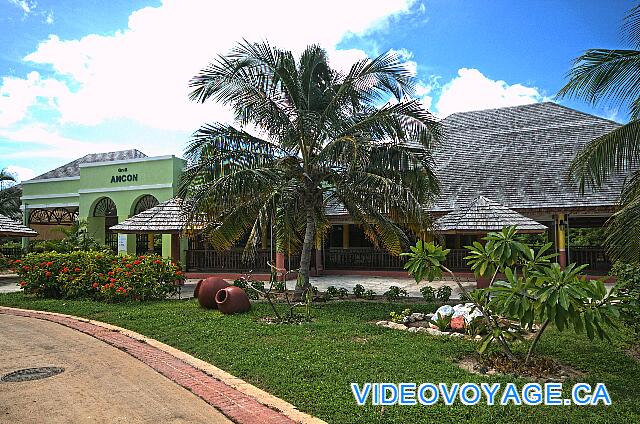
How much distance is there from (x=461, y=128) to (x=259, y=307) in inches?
674

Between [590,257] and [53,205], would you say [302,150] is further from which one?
[53,205]

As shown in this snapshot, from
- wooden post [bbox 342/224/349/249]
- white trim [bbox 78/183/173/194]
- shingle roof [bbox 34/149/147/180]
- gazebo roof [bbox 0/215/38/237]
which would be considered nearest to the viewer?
gazebo roof [bbox 0/215/38/237]

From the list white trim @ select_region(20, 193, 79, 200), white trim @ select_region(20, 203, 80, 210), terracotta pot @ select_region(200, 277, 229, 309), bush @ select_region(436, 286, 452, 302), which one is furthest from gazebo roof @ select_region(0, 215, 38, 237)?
bush @ select_region(436, 286, 452, 302)

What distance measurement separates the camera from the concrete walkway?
16.2ft

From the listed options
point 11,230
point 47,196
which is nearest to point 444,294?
point 11,230

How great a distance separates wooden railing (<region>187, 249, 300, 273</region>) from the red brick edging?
1060 cm

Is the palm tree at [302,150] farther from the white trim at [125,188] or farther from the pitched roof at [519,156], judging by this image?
the white trim at [125,188]

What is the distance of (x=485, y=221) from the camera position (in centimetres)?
1502

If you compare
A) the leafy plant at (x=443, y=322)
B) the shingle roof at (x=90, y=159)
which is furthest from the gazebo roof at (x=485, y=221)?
the shingle roof at (x=90, y=159)

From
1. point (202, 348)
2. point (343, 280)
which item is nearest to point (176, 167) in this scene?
point (343, 280)

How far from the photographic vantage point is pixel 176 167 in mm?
22375

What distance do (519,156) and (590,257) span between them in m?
4.95

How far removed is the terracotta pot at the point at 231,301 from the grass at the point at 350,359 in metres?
0.21

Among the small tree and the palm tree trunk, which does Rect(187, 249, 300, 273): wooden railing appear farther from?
the small tree
